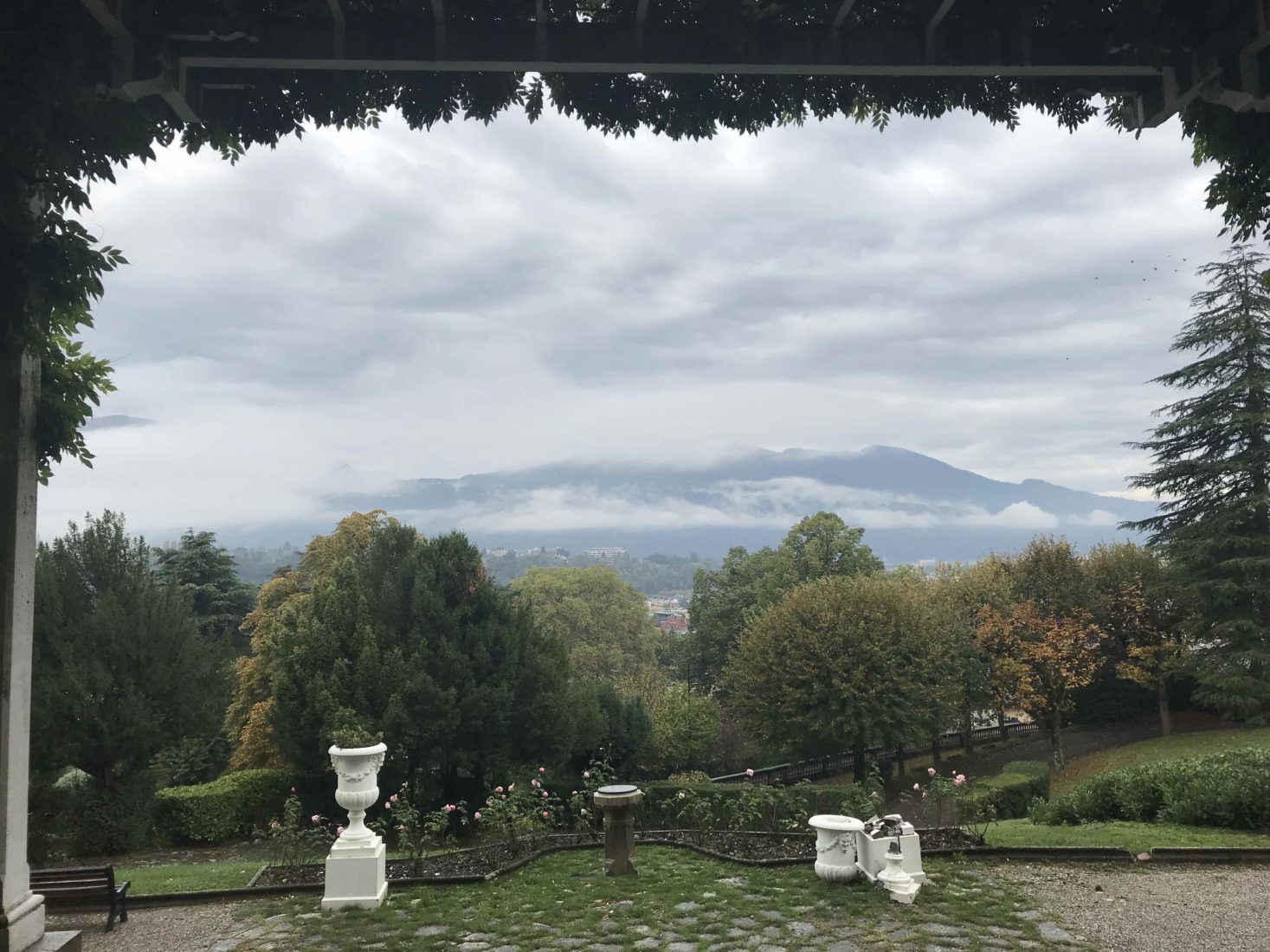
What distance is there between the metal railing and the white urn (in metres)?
18.7

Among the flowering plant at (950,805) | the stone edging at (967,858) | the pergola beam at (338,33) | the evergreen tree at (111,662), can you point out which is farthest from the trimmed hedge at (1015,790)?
the pergola beam at (338,33)

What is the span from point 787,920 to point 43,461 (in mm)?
6046

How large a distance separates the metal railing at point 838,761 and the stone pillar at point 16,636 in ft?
73.1

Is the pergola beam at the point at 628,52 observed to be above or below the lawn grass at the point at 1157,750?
above

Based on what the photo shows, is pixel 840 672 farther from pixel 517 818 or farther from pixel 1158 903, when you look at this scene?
pixel 1158 903

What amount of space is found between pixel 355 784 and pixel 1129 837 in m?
8.23

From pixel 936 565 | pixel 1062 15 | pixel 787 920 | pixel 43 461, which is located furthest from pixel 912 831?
pixel 936 565

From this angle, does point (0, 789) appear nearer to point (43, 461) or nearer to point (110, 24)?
point (43, 461)

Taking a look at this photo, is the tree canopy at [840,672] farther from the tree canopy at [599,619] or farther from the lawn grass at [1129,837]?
the tree canopy at [599,619]

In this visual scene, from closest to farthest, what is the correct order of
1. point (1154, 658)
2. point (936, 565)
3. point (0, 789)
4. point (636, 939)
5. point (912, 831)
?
point (0, 789) < point (636, 939) < point (912, 831) < point (1154, 658) < point (936, 565)

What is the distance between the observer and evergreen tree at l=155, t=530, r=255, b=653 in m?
32.8

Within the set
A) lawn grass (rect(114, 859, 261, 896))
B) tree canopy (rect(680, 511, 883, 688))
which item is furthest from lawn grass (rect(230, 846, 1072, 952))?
tree canopy (rect(680, 511, 883, 688))

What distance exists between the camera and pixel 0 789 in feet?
15.2

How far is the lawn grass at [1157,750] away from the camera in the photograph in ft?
73.9
